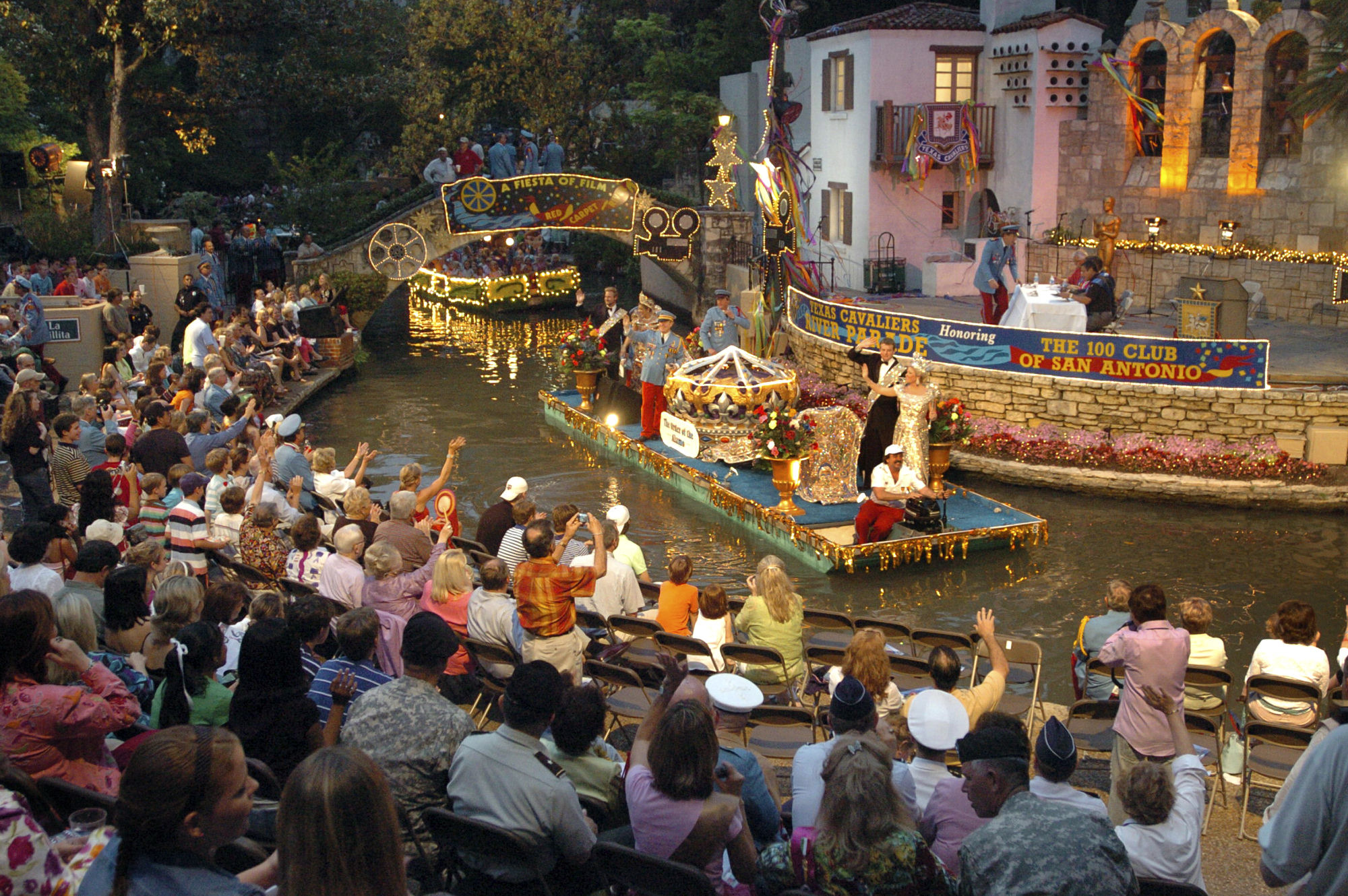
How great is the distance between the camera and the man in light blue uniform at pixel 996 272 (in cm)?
1916

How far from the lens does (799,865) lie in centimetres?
429

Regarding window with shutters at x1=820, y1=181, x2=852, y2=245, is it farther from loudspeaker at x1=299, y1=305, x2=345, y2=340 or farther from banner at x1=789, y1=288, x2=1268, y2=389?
loudspeaker at x1=299, y1=305, x2=345, y2=340

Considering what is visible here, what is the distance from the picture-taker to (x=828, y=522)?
45.6 ft

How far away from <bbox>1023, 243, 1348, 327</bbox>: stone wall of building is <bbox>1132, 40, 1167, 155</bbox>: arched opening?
2557mm

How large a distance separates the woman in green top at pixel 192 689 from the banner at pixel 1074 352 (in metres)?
13.7

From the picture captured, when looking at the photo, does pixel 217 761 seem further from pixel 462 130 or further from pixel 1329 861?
pixel 462 130

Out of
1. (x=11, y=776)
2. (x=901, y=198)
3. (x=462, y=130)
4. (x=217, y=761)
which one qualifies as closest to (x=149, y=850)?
(x=217, y=761)

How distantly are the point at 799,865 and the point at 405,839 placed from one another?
1730 millimetres

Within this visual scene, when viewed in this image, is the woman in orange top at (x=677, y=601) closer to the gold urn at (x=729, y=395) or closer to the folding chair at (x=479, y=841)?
the folding chair at (x=479, y=841)

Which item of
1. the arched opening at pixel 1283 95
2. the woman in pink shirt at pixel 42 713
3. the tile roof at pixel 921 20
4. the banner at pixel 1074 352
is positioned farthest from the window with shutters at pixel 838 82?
the woman in pink shirt at pixel 42 713

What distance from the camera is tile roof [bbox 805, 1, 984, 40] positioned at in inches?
1099

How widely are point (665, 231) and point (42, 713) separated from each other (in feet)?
78.5

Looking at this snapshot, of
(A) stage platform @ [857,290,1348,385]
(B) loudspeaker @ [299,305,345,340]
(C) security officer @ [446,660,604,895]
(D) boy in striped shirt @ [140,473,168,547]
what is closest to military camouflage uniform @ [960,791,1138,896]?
(C) security officer @ [446,660,604,895]

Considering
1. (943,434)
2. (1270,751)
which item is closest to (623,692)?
(1270,751)
